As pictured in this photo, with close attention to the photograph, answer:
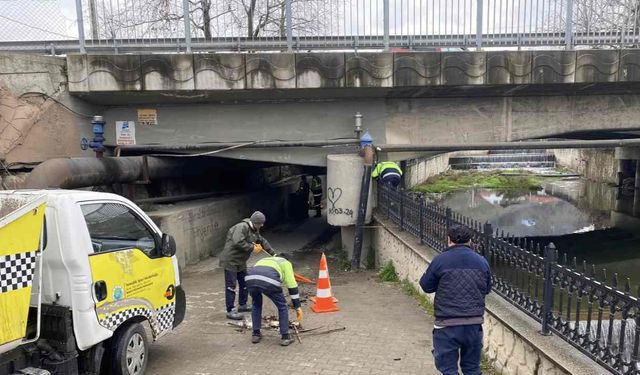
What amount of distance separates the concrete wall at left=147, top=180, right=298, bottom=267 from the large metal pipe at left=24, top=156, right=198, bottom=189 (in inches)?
32.8

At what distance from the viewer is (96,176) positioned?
8.88m

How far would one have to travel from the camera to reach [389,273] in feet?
30.5

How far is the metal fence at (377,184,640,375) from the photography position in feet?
11.7

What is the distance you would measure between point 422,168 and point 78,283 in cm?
2983

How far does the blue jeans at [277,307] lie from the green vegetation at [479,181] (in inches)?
992

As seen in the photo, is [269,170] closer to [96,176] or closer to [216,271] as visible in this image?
[216,271]

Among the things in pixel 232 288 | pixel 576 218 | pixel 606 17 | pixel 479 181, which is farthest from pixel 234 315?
pixel 479 181

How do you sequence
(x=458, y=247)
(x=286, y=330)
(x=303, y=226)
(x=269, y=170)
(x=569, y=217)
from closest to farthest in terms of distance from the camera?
(x=458, y=247)
(x=286, y=330)
(x=303, y=226)
(x=269, y=170)
(x=569, y=217)

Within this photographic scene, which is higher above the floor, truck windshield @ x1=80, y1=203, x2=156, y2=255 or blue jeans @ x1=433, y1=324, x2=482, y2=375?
truck windshield @ x1=80, y1=203, x2=156, y2=255

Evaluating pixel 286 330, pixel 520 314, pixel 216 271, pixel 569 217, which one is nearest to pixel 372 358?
pixel 286 330

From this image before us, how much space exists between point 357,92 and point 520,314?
21.2 ft

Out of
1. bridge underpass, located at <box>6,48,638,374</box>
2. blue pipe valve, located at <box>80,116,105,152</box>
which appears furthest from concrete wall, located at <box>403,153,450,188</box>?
blue pipe valve, located at <box>80,116,105,152</box>

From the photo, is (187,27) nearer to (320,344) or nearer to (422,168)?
(320,344)

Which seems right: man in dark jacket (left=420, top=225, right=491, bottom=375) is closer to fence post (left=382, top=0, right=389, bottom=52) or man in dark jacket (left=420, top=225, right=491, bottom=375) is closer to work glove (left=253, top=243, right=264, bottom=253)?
work glove (left=253, top=243, right=264, bottom=253)
